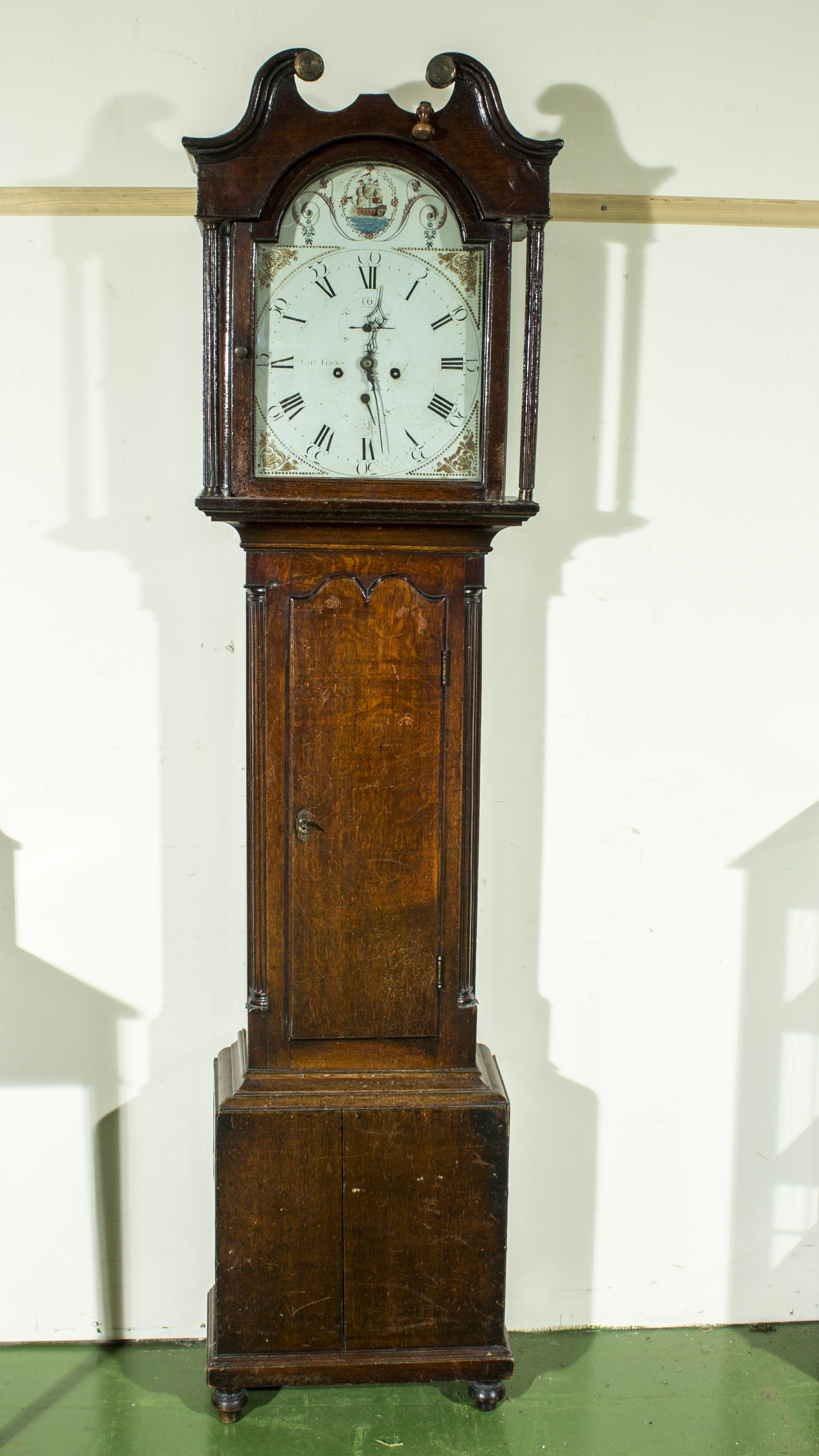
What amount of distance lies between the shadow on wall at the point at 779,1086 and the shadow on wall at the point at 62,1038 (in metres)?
1.38

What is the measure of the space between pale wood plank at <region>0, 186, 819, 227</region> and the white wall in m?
0.03

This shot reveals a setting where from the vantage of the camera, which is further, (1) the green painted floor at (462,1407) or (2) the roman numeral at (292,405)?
(1) the green painted floor at (462,1407)

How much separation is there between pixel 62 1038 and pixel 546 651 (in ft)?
4.39

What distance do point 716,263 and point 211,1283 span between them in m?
2.44

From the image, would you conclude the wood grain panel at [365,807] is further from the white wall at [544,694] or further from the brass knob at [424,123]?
the brass knob at [424,123]

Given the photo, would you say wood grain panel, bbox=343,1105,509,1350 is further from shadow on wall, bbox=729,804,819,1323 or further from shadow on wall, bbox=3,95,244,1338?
shadow on wall, bbox=729,804,819,1323

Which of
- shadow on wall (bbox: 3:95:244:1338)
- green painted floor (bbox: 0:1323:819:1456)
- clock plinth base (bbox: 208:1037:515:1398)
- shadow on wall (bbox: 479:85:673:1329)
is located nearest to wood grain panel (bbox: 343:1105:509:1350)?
clock plinth base (bbox: 208:1037:515:1398)

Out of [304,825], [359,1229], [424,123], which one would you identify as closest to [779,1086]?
[359,1229]

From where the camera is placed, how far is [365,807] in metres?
1.89

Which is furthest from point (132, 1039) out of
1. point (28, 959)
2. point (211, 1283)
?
point (211, 1283)

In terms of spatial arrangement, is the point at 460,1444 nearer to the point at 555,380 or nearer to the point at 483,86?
the point at 555,380

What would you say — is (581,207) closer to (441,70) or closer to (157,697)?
(441,70)

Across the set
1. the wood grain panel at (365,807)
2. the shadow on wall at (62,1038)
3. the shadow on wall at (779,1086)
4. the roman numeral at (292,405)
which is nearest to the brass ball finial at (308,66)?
the roman numeral at (292,405)

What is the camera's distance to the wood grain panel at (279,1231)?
1909 millimetres
